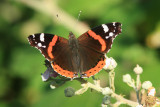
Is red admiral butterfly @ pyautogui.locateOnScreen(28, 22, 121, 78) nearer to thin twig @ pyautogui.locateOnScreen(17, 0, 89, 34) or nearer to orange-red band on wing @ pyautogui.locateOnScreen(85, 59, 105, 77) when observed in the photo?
orange-red band on wing @ pyautogui.locateOnScreen(85, 59, 105, 77)

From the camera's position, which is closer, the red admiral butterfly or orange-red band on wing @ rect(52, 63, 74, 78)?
orange-red band on wing @ rect(52, 63, 74, 78)

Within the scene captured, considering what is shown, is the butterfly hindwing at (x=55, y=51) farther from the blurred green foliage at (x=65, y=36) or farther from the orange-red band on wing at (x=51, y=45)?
the blurred green foliage at (x=65, y=36)

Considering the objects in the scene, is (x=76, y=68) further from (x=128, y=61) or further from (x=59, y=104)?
(x=128, y=61)

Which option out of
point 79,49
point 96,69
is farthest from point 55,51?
point 96,69

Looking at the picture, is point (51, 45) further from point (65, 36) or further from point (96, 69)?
point (65, 36)

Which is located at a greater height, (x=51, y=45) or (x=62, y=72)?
(x=51, y=45)

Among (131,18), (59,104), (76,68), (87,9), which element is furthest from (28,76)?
(76,68)

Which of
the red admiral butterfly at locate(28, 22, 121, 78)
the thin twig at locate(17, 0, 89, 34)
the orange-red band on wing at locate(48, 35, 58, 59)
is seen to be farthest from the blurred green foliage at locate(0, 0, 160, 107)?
the orange-red band on wing at locate(48, 35, 58, 59)
